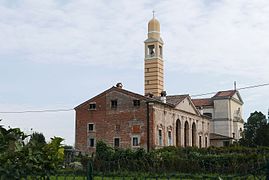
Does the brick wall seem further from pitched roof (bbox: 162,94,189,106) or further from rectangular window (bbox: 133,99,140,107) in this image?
pitched roof (bbox: 162,94,189,106)

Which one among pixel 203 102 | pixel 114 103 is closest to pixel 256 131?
pixel 203 102

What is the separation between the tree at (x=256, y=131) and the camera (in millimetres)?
49694

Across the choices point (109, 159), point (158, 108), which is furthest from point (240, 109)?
point (109, 159)

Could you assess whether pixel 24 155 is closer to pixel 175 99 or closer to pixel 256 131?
pixel 175 99

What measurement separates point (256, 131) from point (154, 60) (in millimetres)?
16078

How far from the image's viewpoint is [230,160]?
82.3 feet

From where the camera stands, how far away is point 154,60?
4919 cm

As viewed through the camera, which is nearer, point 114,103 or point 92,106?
point 114,103

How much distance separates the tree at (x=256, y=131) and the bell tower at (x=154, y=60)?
12248 millimetres

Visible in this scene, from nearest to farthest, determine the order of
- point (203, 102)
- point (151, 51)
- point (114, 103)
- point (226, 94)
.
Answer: point (114, 103)
point (151, 51)
point (226, 94)
point (203, 102)

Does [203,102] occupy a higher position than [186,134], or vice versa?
[203,102]

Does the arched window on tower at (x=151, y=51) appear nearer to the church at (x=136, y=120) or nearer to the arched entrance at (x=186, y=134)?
the church at (x=136, y=120)

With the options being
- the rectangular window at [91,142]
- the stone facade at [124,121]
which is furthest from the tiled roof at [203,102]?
the rectangular window at [91,142]

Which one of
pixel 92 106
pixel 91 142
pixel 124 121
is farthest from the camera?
pixel 92 106
